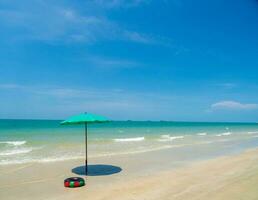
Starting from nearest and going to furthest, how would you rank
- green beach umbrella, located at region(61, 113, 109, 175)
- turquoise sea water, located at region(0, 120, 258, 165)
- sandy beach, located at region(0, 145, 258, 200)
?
sandy beach, located at region(0, 145, 258, 200) < green beach umbrella, located at region(61, 113, 109, 175) < turquoise sea water, located at region(0, 120, 258, 165)

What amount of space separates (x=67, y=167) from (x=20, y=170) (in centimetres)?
160

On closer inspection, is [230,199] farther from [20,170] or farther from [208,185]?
[20,170]

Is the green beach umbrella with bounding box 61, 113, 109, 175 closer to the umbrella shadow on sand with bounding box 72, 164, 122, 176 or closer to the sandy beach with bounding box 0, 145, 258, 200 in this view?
the umbrella shadow on sand with bounding box 72, 164, 122, 176

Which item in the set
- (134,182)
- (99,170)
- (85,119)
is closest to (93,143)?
(99,170)

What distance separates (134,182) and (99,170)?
2.23 meters

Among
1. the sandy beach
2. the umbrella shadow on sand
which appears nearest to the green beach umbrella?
the umbrella shadow on sand

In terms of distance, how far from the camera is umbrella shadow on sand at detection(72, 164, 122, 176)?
8.72 meters

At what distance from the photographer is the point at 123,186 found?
6895mm

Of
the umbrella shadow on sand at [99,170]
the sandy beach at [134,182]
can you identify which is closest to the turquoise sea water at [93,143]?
the umbrella shadow on sand at [99,170]

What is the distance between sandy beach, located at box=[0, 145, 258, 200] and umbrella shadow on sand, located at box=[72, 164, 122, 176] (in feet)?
0.11

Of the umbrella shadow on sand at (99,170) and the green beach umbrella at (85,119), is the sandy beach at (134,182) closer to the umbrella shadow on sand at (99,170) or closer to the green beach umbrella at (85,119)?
the umbrella shadow on sand at (99,170)

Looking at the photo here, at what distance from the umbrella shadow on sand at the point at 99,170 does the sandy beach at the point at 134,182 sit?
0.03 meters

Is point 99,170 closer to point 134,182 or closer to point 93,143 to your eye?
point 134,182

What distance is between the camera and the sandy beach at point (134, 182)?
5.99 m
